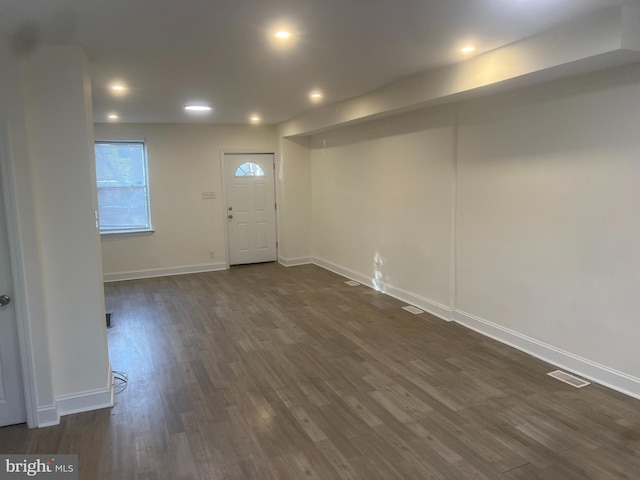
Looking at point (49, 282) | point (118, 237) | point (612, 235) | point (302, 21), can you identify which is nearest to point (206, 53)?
point (302, 21)

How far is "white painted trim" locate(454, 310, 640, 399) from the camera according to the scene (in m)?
3.14

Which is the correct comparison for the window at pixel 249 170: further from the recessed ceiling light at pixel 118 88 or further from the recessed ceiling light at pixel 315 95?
the recessed ceiling light at pixel 118 88

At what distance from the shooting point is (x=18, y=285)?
278 centimetres

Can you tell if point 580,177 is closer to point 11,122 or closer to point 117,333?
point 11,122

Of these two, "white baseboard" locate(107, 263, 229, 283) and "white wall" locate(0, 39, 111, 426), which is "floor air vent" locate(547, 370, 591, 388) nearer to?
"white wall" locate(0, 39, 111, 426)

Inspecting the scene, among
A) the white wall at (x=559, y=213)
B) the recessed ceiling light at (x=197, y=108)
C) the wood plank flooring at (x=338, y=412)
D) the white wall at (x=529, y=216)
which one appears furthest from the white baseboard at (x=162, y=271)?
the white wall at (x=559, y=213)

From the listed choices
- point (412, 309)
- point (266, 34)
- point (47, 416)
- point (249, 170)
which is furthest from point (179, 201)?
point (266, 34)

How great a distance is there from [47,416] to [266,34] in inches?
113

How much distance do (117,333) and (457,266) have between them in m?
3.64

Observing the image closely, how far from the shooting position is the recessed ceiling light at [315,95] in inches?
194

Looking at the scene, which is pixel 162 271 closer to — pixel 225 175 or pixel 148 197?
pixel 148 197

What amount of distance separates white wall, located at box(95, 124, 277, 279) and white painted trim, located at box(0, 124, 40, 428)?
432 cm

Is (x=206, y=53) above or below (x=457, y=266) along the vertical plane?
above

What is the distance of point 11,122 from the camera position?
2.69m
